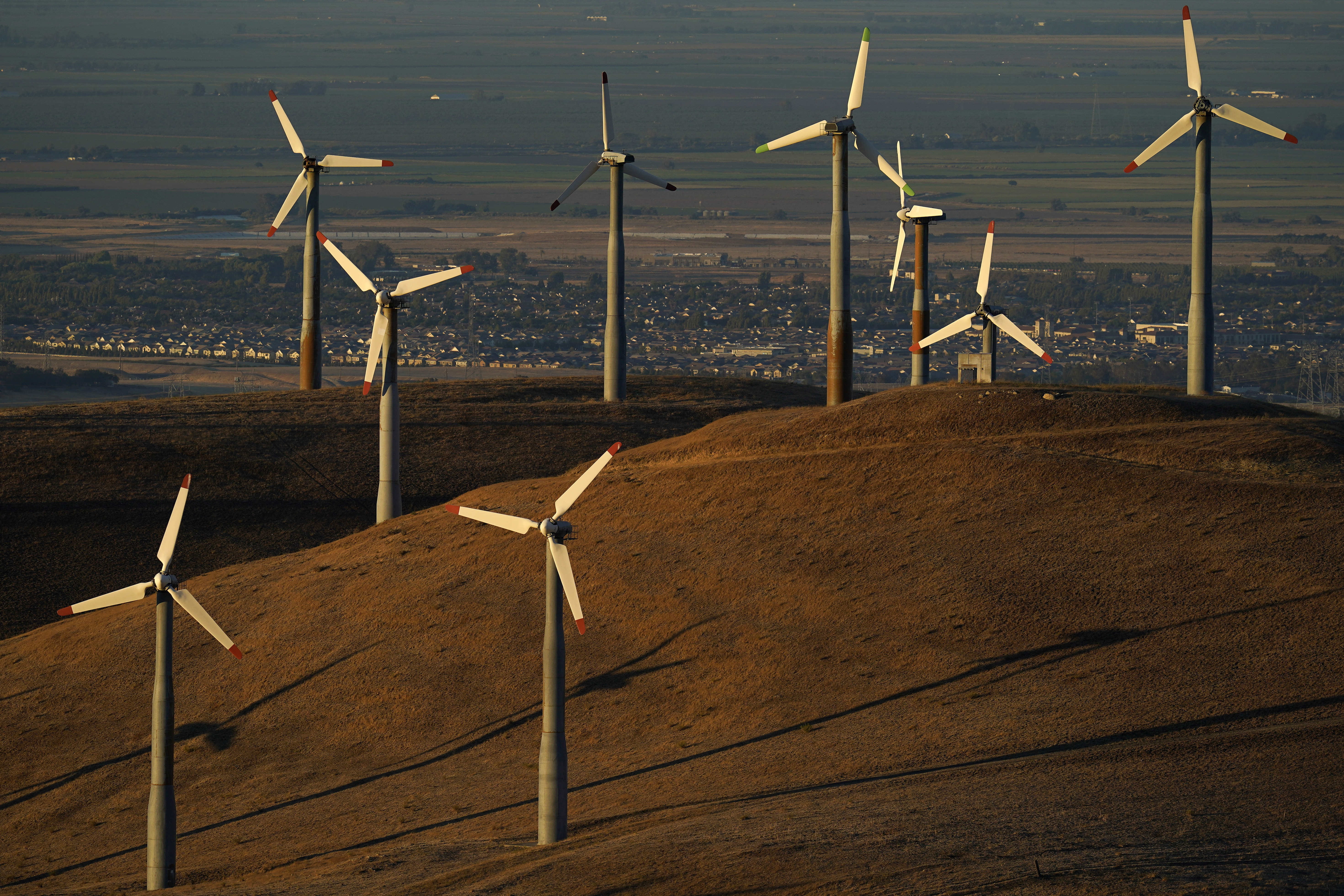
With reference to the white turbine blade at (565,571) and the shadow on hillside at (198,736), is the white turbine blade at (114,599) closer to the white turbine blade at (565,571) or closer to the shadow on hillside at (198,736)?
the shadow on hillside at (198,736)

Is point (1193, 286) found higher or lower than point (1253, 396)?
higher

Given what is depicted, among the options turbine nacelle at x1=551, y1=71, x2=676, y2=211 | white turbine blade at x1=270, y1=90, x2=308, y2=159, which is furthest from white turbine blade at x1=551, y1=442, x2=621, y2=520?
white turbine blade at x1=270, y1=90, x2=308, y2=159

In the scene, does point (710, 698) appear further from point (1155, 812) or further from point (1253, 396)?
point (1253, 396)

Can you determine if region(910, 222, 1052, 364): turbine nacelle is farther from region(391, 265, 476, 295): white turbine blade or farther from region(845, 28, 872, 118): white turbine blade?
region(391, 265, 476, 295): white turbine blade

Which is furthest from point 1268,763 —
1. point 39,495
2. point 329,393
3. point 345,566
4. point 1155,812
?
point 329,393

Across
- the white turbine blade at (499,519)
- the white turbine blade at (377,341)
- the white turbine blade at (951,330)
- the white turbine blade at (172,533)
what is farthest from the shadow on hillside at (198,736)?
the white turbine blade at (951,330)

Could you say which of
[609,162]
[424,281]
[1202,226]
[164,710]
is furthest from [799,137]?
[164,710]
